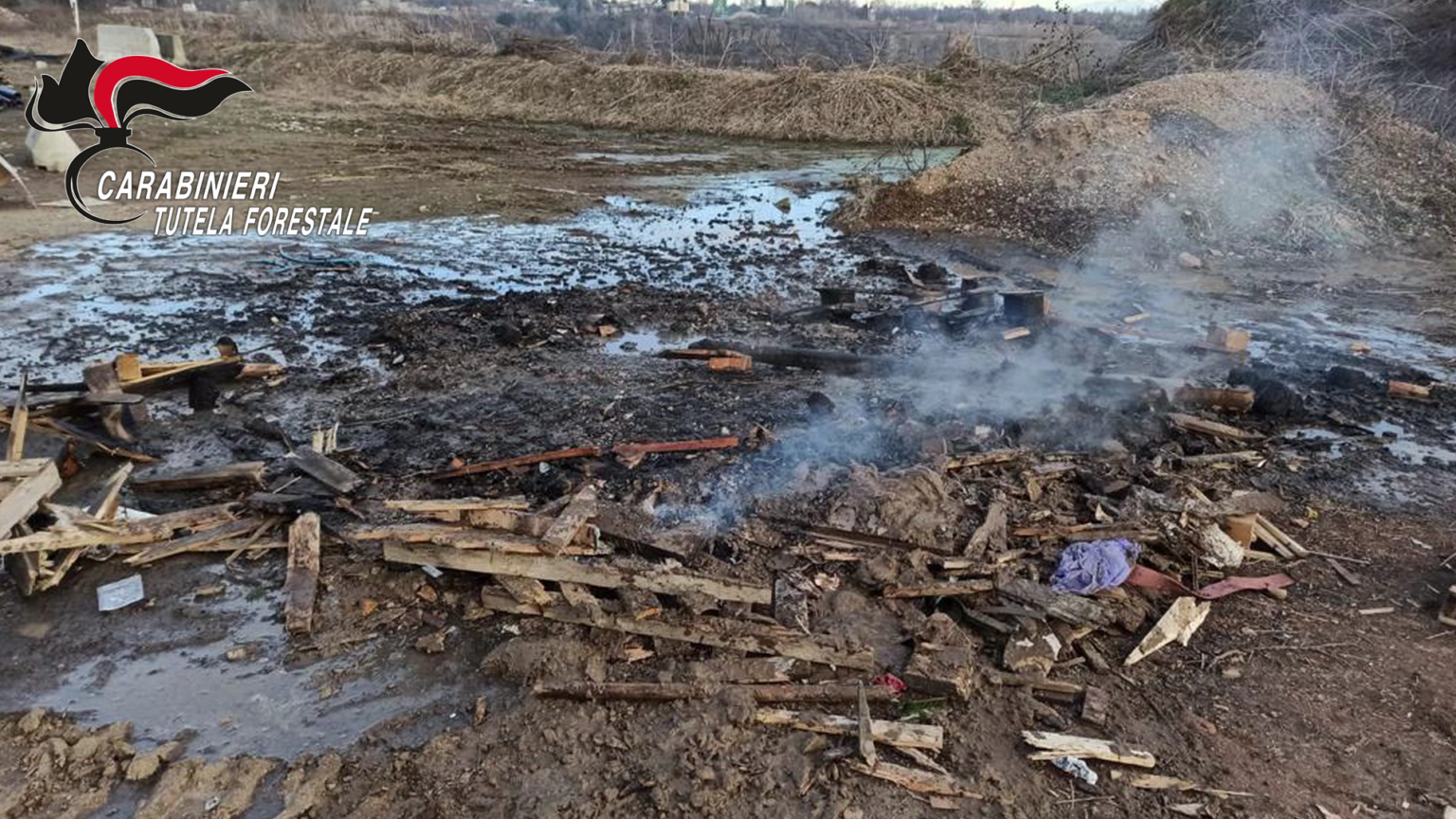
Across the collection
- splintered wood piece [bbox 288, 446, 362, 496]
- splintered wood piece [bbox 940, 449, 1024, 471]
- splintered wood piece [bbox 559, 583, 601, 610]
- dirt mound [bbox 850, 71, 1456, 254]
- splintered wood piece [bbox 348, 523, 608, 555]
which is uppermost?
dirt mound [bbox 850, 71, 1456, 254]

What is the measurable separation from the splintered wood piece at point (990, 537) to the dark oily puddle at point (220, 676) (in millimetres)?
2842

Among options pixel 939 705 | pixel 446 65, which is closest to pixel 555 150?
pixel 446 65

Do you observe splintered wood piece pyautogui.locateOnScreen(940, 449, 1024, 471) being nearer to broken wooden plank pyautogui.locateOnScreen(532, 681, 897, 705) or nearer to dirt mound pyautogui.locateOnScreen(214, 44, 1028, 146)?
broken wooden plank pyautogui.locateOnScreen(532, 681, 897, 705)

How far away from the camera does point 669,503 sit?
5016mm

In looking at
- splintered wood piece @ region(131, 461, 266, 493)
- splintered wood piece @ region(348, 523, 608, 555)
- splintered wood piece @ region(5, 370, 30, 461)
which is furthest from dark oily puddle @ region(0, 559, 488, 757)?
splintered wood piece @ region(5, 370, 30, 461)

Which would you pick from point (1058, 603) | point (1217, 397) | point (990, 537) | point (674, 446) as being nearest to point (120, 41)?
point (674, 446)

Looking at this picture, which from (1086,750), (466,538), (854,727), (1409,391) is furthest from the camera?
(1409,391)

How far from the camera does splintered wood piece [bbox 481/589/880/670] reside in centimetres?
389

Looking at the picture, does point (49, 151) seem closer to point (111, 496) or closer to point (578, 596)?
A: point (111, 496)

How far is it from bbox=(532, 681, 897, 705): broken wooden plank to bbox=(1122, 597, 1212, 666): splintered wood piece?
1413 millimetres

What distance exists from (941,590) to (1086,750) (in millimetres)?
1120

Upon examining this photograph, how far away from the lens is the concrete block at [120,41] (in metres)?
15.0

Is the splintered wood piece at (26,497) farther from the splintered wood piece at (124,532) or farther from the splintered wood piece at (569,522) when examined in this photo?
the splintered wood piece at (569,522)

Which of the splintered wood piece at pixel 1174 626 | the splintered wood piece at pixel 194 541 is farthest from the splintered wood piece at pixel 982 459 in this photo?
the splintered wood piece at pixel 194 541
